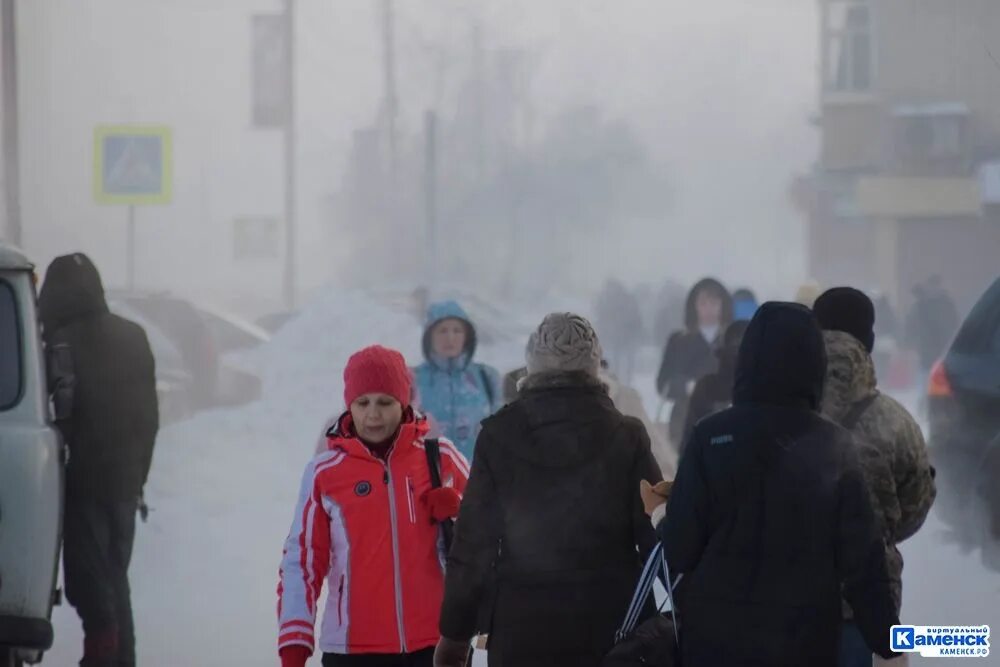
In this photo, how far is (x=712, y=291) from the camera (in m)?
9.98

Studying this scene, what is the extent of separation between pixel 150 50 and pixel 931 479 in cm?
829

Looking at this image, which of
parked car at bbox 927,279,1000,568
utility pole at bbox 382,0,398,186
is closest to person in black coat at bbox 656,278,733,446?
parked car at bbox 927,279,1000,568

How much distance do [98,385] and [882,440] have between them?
129 inches

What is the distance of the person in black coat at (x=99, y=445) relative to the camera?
6.55m

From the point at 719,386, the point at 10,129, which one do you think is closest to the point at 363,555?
the point at 719,386

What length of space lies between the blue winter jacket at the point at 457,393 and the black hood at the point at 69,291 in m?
1.46

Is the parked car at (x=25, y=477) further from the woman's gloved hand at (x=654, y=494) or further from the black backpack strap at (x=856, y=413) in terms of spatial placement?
the black backpack strap at (x=856, y=413)

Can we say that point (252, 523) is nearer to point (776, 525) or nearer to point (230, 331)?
point (230, 331)

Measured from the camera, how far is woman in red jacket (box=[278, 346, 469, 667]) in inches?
173

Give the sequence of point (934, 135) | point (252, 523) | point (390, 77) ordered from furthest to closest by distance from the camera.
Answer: point (390, 77) → point (934, 135) → point (252, 523)

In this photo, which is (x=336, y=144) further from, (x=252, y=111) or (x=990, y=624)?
(x=990, y=624)

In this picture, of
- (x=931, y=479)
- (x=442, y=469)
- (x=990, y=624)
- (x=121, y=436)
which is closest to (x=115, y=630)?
(x=121, y=436)

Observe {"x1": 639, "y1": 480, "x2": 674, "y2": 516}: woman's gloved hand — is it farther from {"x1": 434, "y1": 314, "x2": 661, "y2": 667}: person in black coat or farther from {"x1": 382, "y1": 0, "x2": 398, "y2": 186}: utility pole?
{"x1": 382, "y1": 0, "x2": 398, "y2": 186}: utility pole

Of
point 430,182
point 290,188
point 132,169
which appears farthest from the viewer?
point 430,182
